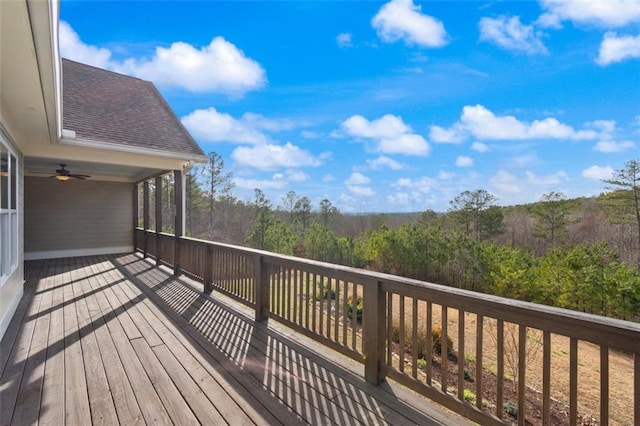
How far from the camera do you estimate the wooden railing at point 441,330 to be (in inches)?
60.9

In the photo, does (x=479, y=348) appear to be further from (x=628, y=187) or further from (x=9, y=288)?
(x=628, y=187)

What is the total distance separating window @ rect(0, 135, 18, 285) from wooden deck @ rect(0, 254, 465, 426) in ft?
2.37

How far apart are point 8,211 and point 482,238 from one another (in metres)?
21.7

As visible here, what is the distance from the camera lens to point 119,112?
7.31m

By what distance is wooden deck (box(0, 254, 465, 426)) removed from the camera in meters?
2.07

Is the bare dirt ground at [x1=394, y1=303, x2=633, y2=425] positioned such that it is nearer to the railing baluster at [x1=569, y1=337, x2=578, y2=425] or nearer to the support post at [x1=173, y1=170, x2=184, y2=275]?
the railing baluster at [x1=569, y1=337, x2=578, y2=425]

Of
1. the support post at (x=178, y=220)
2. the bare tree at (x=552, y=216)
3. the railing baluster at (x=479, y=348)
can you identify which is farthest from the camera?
the bare tree at (x=552, y=216)

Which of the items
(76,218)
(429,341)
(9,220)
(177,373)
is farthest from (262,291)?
(76,218)

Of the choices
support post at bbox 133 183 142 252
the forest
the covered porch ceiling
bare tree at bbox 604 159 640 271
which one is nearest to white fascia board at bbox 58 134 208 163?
the covered porch ceiling

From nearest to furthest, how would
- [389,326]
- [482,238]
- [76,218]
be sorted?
[389,326]
[76,218]
[482,238]

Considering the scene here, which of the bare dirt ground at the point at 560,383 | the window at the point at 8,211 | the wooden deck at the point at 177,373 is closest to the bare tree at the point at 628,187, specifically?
the bare dirt ground at the point at 560,383

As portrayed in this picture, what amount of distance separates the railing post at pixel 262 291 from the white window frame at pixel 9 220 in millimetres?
2610

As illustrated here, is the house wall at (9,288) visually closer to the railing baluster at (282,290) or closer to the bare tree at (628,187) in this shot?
the railing baluster at (282,290)

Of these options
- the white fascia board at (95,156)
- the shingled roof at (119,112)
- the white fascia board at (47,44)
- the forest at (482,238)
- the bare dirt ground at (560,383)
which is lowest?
the bare dirt ground at (560,383)
